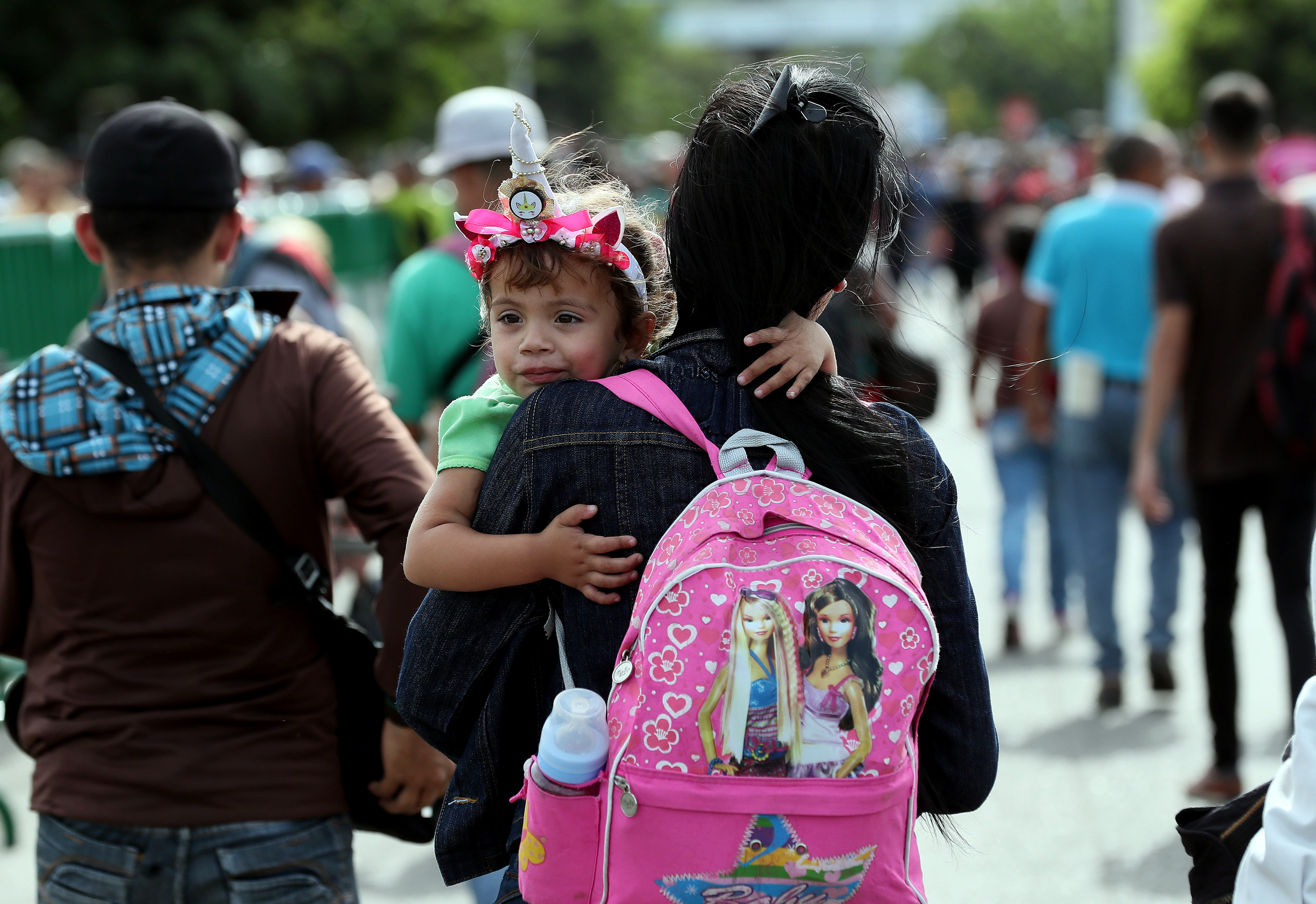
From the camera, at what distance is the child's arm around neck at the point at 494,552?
1.75 m

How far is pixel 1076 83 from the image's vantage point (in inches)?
3297

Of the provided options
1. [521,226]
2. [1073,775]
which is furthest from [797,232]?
[1073,775]

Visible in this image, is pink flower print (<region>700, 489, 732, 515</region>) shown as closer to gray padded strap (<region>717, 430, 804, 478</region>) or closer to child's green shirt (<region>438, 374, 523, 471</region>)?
gray padded strap (<region>717, 430, 804, 478</region>)

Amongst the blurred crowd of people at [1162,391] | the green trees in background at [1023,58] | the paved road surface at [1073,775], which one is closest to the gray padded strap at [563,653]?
the paved road surface at [1073,775]

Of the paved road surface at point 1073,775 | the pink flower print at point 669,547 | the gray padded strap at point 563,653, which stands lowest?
the paved road surface at point 1073,775

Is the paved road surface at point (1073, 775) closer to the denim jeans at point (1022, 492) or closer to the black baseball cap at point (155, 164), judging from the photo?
the denim jeans at point (1022, 492)

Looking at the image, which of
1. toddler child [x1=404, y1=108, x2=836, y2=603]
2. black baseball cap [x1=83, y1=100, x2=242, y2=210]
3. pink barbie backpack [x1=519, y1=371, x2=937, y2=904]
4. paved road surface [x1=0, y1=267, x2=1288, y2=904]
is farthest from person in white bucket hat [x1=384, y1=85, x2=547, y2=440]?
pink barbie backpack [x1=519, y1=371, x2=937, y2=904]

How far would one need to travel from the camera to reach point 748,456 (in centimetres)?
174

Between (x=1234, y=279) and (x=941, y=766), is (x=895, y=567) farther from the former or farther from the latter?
(x=1234, y=279)

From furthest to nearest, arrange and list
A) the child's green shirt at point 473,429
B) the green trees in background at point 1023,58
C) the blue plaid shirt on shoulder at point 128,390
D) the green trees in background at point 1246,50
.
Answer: the green trees in background at point 1023,58 → the green trees in background at point 1246,50 → the blue plaid shirt on shoulder at point 128,390 → the child's green shirt at point 473,429

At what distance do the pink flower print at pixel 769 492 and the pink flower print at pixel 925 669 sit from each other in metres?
0.24

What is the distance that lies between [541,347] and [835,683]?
0.65 m

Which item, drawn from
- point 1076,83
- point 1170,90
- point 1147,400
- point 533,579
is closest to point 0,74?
point 1170,90

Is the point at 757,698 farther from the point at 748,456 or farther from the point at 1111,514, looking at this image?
the point at 1111,514
